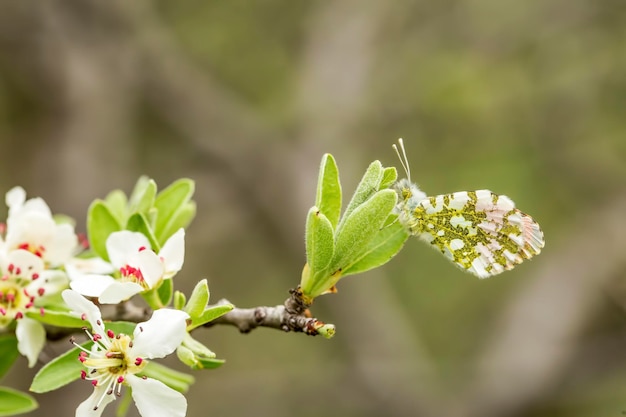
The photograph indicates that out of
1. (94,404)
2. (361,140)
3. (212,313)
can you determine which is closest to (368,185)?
(212,313)

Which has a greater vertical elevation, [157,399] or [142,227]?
[142,227]

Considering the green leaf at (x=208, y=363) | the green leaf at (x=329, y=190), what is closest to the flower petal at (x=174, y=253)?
the green leaf at (x=208, y=363)

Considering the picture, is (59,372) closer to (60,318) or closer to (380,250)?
(60,318)

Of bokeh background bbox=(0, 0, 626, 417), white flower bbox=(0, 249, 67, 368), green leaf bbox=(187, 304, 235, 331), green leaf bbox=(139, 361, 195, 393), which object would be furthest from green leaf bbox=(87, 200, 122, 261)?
bokeh background bbox=(0, 0, 626, 417)

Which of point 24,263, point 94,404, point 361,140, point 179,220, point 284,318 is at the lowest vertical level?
point 94,404

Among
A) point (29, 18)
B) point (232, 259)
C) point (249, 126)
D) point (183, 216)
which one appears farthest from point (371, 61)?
point (183, 216)

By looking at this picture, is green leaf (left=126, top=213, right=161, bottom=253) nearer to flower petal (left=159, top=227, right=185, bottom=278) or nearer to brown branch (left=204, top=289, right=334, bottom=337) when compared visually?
flower petal (left=159, top=227, right=185, bottom=278)

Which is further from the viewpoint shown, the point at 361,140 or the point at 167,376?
the point at 361,140
